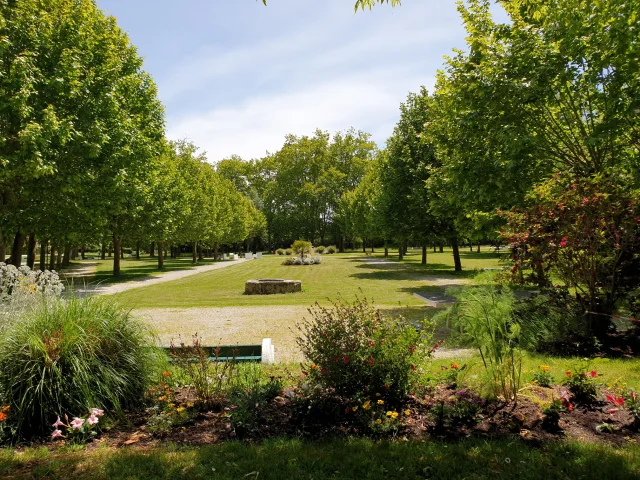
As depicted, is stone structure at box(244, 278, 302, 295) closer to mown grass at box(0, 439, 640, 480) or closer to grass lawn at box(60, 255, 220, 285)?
grass lawn at box(60, 255, 220, 285)

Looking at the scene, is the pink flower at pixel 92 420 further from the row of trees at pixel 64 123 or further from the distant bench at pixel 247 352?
the row of trees at pixel 64 123

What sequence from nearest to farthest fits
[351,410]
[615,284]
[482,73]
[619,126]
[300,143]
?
[351,410], [615,284], [619,126], [482,73], [300,143]

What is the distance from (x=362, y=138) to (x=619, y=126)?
7025 centimetres

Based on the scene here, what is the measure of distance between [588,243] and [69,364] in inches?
263

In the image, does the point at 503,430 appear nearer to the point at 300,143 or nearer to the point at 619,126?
the point at 619,126

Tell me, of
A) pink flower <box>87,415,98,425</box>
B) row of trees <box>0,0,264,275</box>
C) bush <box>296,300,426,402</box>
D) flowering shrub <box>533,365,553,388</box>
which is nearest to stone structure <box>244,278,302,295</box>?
row of trees <box>0,0,264,275</box>

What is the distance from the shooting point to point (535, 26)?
9.80 m

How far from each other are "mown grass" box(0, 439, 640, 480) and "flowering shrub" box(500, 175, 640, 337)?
3795mm

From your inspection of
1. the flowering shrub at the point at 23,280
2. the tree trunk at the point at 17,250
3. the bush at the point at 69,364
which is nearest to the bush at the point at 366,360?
the bush at the point at 69,364

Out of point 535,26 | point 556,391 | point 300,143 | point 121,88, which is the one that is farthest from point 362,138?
point 556,391

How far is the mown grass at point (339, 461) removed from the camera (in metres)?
2.92

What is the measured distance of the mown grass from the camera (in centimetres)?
292

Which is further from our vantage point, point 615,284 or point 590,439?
point 615,284

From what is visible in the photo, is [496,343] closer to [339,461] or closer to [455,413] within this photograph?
[455,413]
